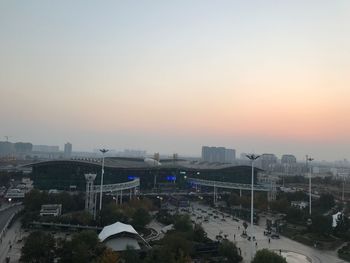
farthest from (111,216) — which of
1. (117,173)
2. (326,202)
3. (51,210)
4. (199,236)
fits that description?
(326,202)

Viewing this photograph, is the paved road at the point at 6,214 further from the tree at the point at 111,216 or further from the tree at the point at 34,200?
the tree at the point at 111,216

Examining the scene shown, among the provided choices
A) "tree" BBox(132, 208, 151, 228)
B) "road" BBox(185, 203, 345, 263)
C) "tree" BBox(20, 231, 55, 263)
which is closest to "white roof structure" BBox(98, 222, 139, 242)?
"tree" BBox(20, 231, 55, 263)

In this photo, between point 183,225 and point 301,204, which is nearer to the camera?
point 183,225

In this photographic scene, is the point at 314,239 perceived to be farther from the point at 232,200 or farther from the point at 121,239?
the point at 232,200

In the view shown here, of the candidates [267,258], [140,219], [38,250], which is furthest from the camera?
[140,219]

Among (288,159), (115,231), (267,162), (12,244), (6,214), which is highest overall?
(288,159)

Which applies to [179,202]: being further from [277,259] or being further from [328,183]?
[328,183]

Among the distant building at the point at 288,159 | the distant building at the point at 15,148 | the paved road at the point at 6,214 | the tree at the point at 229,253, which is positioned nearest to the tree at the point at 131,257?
the tree at the point at 229,253
